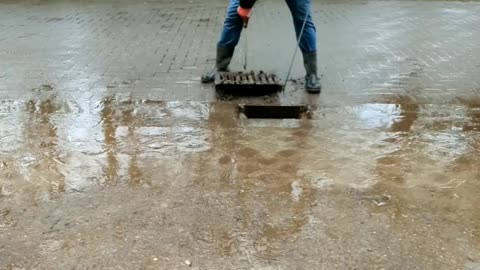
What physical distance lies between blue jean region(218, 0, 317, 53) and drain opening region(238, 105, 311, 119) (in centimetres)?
77

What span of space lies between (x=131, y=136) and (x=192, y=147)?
46 cm

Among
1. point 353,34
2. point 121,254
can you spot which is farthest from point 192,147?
point 353,34

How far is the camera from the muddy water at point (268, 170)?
8.64 feet

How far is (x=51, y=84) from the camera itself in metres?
4.91

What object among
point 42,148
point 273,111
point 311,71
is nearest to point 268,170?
point 273,111

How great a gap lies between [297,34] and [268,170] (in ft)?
6.48

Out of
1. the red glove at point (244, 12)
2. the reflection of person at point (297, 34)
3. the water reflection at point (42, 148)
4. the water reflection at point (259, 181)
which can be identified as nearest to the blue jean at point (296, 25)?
the reflection of person at point (297, 34)

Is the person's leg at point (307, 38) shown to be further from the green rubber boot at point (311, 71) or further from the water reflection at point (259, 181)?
the water reflection at point (259, 181)

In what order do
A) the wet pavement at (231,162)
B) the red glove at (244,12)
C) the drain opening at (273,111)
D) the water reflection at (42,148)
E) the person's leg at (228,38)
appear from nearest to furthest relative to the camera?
the wet pavement at (231,162)
the water reflection at (42,148)
the drain opening at (273,111)
the red glove at (244,12)
the person's leg at (228,38)

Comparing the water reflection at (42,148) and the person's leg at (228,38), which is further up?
the person's leg at (228,38)

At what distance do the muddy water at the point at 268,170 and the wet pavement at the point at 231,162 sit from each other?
1 centimetres

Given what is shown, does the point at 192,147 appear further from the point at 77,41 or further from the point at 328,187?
the point at 77,41

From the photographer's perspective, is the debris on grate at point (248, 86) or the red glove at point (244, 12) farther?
the red glove at point (244, 12)

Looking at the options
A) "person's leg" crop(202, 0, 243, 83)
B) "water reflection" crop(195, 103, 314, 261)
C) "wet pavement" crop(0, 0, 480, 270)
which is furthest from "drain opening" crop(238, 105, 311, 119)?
"person's leg" crop(202, 0, 243, 83)
